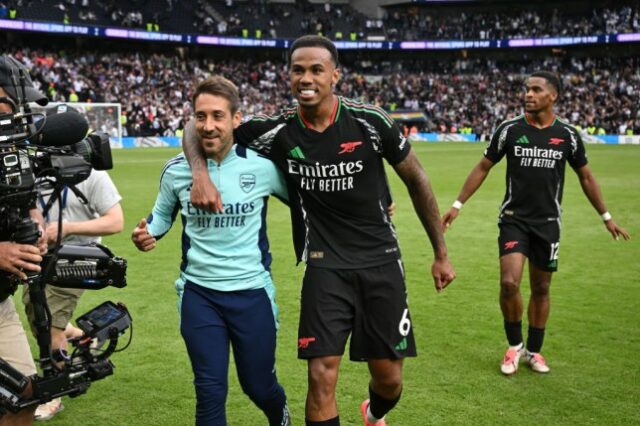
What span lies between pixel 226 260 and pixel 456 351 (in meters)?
3.06

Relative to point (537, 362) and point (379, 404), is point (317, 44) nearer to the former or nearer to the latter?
point (379, 404)

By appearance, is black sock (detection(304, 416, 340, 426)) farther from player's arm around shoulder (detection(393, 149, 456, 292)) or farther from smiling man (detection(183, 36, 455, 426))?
player's arm around shoulder (detection(393, 149, 456, 292))

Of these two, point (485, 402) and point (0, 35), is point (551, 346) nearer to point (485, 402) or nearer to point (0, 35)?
point (485, 402)

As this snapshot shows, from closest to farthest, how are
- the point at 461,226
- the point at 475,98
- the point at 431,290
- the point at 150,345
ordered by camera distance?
the point at 150,345 < the point at 431,290 < the point at 461,226 < the point at 475,98

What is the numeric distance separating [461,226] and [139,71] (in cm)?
3948

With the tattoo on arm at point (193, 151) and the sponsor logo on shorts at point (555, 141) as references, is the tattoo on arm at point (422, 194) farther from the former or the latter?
the sponsor logo on shorts at point (555, 141)

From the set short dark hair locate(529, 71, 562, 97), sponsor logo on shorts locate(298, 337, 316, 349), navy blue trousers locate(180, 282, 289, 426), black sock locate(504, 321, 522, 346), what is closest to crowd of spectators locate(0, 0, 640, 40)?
short dark hair locate(529, 71, 562, 97)

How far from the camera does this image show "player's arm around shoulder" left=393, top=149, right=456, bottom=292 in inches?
157

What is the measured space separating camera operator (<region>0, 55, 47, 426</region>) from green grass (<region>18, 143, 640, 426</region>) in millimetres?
1354

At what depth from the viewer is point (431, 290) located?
8352 millimetres

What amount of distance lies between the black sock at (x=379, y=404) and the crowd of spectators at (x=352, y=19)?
4924cm

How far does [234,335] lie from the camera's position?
149 inches

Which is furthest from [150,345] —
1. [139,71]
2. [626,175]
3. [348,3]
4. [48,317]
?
[348,3]

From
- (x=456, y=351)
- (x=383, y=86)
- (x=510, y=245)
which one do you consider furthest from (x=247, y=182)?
(x=383, y=86)
